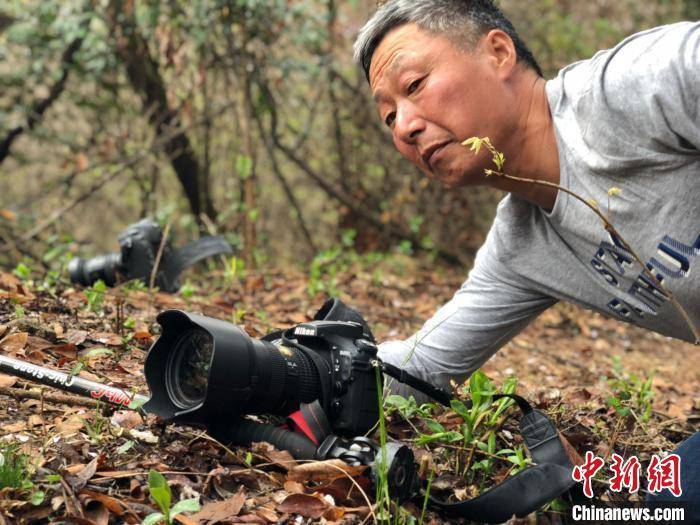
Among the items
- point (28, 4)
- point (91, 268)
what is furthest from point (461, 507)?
point (28, 4)

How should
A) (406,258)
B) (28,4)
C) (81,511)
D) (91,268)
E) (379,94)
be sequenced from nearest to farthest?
(81,511) < (379,94) < (91,268) < (28,4) < (406,258)

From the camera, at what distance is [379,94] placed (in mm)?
2424

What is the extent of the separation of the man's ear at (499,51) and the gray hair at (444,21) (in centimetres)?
3

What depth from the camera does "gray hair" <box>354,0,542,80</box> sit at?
2352 mm

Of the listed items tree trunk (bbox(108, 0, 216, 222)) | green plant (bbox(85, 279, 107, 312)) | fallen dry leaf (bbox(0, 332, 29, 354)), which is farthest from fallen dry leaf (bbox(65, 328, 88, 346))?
tree trunk (bbox(108, 0, 216, 222))

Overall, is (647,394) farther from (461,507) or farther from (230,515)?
(230,515)

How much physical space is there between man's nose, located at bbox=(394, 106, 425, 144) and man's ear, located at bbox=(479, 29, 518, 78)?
30cm

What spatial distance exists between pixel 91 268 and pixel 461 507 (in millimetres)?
2502

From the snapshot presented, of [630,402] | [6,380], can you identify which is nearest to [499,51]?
[630,402]

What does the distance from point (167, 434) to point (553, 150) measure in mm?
1410

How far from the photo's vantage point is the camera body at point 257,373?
74.5 inches

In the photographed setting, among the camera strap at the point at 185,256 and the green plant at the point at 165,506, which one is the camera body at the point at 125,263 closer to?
the camera strap at the point at 185,256

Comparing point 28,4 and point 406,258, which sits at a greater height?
point 28,4

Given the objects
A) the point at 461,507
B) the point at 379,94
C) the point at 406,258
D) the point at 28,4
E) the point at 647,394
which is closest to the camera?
the point at 461,507
